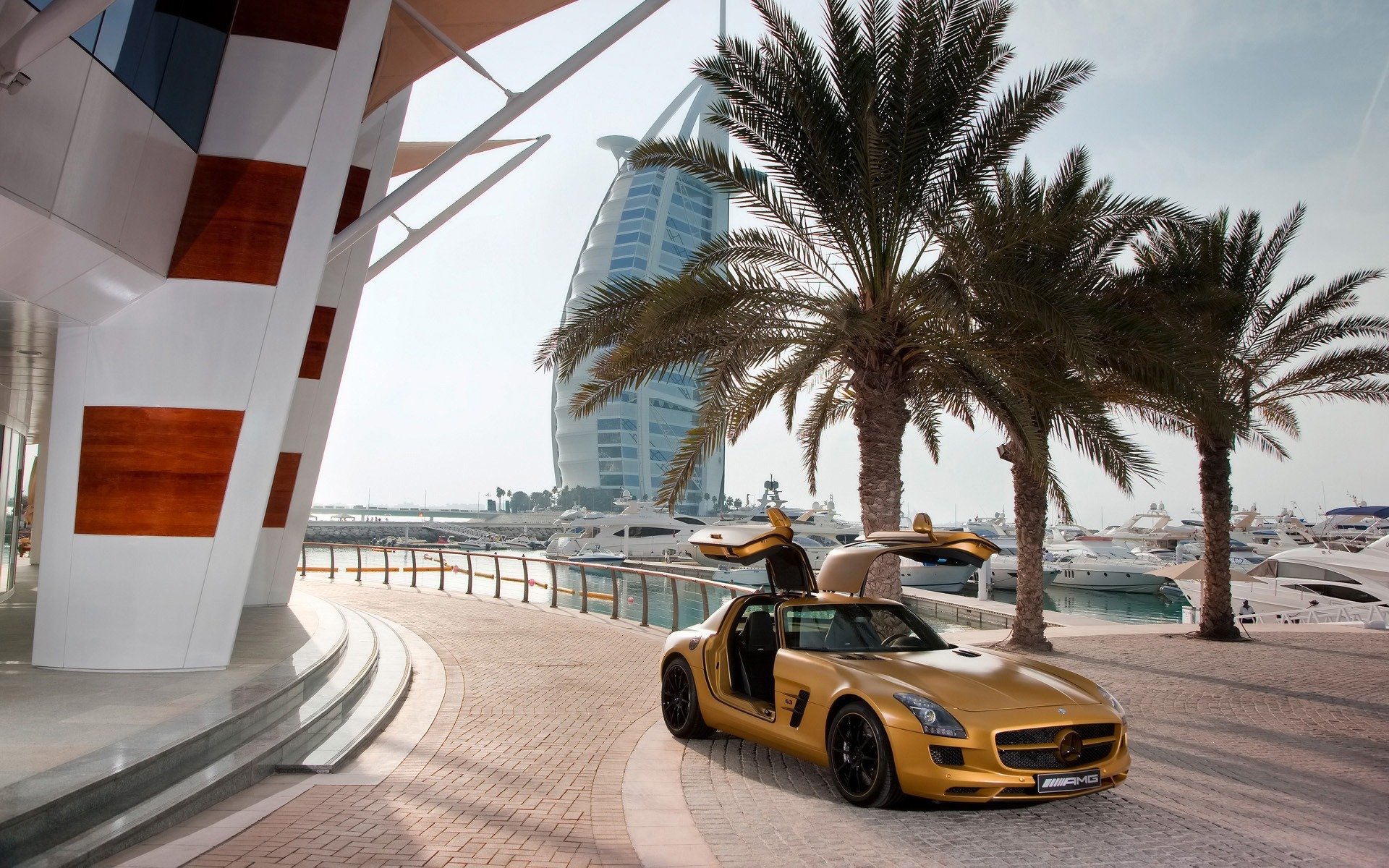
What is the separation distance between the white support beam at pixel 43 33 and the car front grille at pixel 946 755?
6608mm

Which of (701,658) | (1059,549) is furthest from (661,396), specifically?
(701,658)

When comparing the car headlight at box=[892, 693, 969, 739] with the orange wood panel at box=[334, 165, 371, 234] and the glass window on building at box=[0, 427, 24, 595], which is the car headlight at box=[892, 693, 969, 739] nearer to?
the orange wood panel at box=[334, 165, 371, 234]

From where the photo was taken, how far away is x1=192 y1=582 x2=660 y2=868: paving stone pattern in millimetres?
4875

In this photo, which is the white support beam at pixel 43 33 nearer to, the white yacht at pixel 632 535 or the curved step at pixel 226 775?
the curved step at pixel 226 775

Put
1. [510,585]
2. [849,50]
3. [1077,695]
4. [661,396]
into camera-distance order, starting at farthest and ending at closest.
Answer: [661,396] → [510,585] → [849,50] → [1077,695]

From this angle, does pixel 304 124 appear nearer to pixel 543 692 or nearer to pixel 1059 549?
pixel 543 692

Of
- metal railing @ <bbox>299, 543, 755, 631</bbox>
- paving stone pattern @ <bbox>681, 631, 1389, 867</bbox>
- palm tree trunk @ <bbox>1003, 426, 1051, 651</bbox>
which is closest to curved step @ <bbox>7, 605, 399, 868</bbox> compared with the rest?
paving stone pattern @ <bbox>681, 631, 1389, 867</bbox>

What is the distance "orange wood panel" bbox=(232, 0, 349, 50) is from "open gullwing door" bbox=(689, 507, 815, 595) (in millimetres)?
6399

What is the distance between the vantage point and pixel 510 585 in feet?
119

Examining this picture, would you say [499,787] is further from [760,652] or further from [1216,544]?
[1216,544]

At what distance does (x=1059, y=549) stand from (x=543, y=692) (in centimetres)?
5803

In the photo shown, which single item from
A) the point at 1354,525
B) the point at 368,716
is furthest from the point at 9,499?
the point at 1354,525

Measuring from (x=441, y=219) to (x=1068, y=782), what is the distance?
567 inches

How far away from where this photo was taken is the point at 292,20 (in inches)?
376
